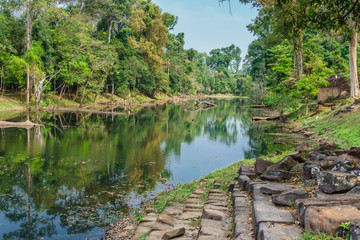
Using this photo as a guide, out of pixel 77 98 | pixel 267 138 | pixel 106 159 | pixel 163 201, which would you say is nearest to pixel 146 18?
pixel 77 98

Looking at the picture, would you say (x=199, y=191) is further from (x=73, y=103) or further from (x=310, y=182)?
(x=73, y=103)

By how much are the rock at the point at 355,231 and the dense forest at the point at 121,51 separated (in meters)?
7.63

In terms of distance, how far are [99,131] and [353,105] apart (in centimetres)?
1971

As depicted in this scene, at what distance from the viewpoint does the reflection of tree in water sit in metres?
8.89

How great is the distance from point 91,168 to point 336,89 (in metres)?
24.0

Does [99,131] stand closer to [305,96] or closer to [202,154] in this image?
[202,154]

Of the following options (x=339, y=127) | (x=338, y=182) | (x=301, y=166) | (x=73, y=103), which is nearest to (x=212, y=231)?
(x=338, y=182)

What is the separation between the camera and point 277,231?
415cm

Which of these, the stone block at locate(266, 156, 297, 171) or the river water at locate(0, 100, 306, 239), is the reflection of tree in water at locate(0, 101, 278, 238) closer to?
the river water at locate(0, 100, 306, 239)

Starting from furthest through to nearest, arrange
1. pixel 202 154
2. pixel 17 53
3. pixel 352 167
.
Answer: pixel 17 53, pixel 202 154, pixel 352 167

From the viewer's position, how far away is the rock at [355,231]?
132 inches

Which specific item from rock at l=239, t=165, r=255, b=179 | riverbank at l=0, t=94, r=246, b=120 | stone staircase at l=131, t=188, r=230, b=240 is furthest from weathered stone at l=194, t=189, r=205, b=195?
riverbank at l=0, t=94, r=246, b=120

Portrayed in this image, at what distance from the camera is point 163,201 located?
29.8ft

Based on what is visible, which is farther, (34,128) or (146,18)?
(146,18)
